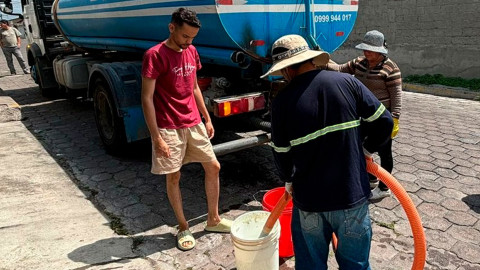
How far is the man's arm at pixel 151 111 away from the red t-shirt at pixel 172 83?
0.06 meters

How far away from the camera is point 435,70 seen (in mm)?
9453

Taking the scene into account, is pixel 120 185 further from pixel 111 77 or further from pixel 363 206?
pixel 363 206

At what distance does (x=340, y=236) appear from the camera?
2008 mm

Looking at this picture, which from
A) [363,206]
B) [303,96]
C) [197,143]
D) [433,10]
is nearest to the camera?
[303,96]

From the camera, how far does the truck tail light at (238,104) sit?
146 inches

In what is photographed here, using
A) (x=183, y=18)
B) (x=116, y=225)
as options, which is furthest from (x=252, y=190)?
(x=183, y=18)

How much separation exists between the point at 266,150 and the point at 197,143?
88.0 inches

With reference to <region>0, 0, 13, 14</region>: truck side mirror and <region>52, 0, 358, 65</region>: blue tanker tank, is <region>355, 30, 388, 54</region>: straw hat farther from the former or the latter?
<region>0, 0, 13, 14</region>: truck side mirror

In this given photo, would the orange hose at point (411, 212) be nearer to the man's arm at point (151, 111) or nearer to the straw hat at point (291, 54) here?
the straw hat at point (291, 54)

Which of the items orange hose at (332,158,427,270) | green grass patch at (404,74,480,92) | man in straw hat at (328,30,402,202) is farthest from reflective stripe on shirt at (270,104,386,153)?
green grass patch at (404,74,480,92)

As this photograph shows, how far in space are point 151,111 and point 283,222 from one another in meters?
1.26

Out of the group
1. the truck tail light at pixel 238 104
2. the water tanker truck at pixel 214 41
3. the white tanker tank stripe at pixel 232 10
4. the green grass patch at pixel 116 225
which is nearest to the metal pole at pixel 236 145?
the water tanker truck at pixel 214 41

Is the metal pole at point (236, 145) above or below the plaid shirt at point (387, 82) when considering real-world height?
below

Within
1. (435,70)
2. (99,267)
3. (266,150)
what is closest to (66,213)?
(99,267)
